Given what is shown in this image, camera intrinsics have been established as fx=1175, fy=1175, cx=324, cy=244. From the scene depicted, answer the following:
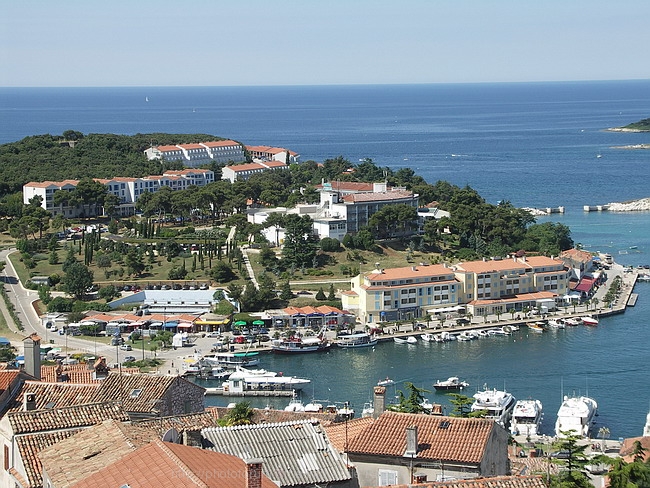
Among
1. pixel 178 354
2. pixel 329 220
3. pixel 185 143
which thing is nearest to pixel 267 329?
pixel 178 354

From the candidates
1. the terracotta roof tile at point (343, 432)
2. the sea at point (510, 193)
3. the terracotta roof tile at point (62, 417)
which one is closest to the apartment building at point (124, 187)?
the sea at point (510, 193)

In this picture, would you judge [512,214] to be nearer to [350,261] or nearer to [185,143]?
[350,261]

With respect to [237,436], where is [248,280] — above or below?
below

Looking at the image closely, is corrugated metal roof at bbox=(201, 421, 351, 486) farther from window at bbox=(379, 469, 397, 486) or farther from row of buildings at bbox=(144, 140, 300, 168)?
row of buildings at bbox=(144, 140, 300, 168)

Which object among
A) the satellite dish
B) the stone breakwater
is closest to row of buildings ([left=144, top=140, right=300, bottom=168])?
the stone breakwater

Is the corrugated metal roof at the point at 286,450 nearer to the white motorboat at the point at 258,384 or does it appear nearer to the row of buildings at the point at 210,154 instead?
the white motorboat at the point at 258,384
